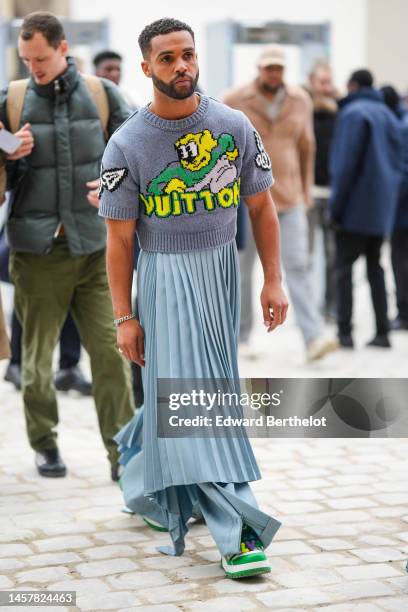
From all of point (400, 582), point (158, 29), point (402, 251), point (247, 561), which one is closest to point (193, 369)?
point (247, 561)

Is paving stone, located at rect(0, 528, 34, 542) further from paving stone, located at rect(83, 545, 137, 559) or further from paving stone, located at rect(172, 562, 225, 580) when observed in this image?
paving stone, located at rect(172, 562, 225, 580)

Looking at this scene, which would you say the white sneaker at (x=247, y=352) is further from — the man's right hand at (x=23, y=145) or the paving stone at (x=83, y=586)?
the paving stone at (x=83, y=586)

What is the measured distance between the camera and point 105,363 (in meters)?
5.93

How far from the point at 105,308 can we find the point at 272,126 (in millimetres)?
3786

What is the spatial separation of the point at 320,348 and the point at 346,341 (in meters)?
0.95

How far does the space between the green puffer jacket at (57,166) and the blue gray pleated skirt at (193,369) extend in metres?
1.13

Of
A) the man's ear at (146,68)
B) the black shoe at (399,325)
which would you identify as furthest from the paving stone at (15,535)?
the black shoe at (399,325)

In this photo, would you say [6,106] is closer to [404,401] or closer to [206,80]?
[404,401]

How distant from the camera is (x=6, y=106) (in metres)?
5.85

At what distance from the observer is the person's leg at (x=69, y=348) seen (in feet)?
27.6

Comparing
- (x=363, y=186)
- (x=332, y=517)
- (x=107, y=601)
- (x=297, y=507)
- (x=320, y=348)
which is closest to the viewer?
(x=107, y=601)

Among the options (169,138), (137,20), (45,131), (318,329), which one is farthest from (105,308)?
(137,20)

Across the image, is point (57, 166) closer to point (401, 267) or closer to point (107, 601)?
point (107, 601)

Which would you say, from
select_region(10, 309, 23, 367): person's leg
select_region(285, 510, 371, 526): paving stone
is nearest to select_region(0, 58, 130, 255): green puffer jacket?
select_region(285, 510, 371, 526): paving stone
